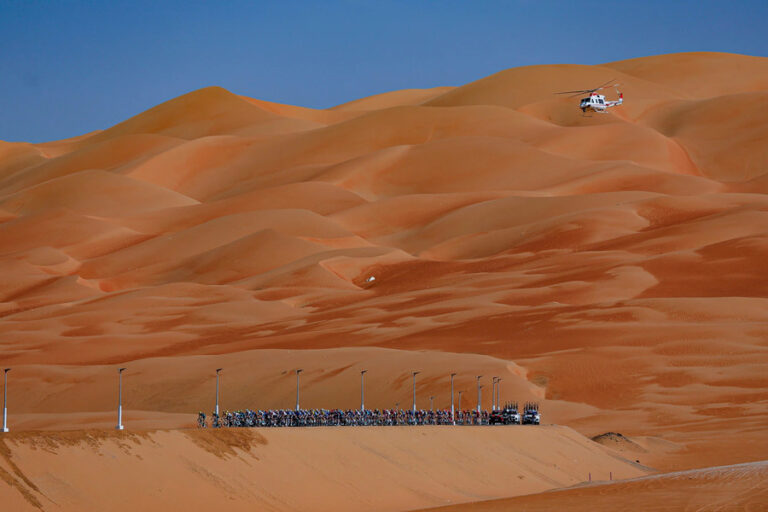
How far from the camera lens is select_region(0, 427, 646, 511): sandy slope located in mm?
29953

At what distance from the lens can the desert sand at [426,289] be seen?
6988 centimetres

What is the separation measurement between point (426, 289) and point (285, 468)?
77.3 meters

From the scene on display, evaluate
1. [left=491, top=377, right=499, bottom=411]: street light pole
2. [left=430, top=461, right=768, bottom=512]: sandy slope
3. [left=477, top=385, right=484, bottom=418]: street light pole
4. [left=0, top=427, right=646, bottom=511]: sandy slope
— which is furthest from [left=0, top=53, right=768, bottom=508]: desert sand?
[left=430, top=461, right=768, bottom=512]: sandy slope

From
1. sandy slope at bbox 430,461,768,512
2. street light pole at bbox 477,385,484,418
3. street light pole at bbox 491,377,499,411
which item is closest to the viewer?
sandy slope at bbox 430,461,768,512

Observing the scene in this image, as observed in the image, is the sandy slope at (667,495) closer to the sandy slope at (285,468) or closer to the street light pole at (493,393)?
the sandy slope at (285,468)

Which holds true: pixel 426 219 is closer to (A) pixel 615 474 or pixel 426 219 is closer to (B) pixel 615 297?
(B) pixel 615 297

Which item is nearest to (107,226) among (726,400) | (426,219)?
(426,219)

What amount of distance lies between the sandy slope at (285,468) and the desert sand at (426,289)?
260 cm

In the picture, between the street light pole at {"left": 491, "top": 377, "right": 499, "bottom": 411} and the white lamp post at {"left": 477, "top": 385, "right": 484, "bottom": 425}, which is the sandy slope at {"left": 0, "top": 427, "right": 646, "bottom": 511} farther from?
the street light pole at {"left": 491, "top": 377, "right": 499, "bottom": 411}

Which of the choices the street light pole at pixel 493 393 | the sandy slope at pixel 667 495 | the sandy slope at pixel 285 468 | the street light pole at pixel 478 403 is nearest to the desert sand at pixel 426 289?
the street light pole at pixel 493 393

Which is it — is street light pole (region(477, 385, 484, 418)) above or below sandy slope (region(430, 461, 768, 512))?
above

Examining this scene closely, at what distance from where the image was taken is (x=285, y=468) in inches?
1427

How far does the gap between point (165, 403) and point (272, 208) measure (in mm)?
100404

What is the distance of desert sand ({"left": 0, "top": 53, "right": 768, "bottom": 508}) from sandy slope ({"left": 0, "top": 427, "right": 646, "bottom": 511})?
8.54ft
